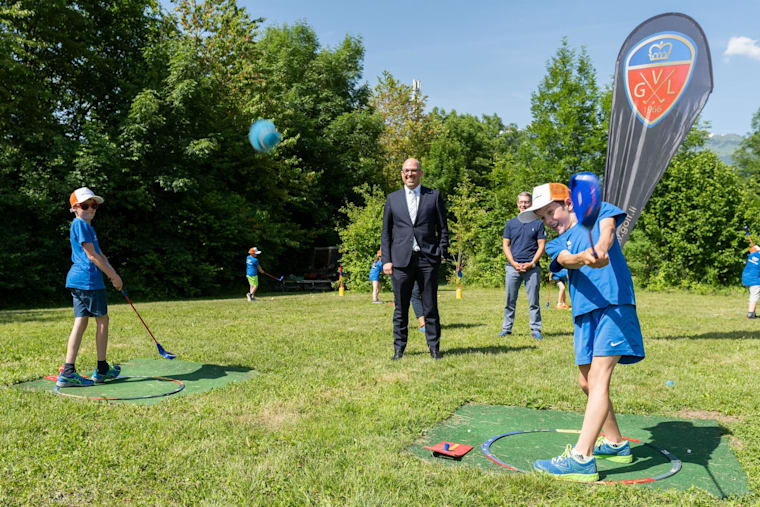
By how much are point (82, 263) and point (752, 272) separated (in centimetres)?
1250

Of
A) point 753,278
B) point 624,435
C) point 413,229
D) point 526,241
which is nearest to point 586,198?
point 624,435

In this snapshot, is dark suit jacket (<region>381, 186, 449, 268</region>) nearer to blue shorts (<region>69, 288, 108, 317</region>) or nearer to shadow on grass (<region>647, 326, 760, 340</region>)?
blue shorts (<region>69, 288, 108, 317</region>)

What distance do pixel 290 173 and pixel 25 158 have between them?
508 inches

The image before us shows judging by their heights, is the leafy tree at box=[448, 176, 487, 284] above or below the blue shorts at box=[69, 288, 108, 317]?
above

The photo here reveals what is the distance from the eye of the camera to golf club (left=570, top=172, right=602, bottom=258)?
3.07 m

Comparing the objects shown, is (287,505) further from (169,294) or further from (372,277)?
(169,294)

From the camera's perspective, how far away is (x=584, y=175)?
3.20 metres

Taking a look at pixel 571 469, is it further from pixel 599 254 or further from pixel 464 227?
pixel 464 227

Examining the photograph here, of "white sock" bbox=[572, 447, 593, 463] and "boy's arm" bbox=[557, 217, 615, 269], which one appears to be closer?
"boy's arm" bbox=[557, 217, 615, 269]

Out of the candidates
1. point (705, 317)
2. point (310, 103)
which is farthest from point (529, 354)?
point (310, 103)

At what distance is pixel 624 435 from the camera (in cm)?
427

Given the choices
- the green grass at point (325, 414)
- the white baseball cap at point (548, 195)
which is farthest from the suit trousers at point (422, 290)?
the white baseball cap at point (548, 195)

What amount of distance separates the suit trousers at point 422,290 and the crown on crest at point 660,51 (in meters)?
3.89

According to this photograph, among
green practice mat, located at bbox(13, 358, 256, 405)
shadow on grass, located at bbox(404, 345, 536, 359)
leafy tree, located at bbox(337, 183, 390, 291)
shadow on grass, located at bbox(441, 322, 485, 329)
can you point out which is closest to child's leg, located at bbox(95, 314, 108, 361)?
green practice mat, located at bbox(13, 358, 256, 405)
